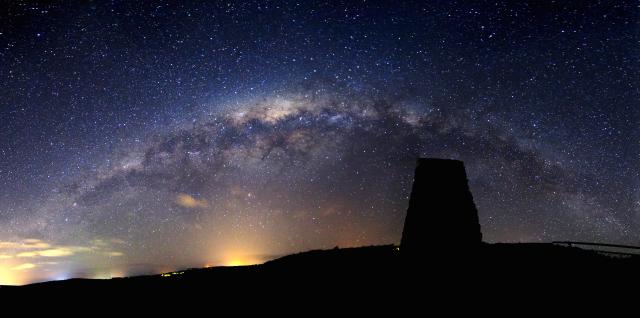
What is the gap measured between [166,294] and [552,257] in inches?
466

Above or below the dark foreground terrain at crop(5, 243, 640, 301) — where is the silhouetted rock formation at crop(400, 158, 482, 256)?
above

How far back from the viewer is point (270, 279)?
926 centimetres

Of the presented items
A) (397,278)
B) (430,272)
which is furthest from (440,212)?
(397,278)

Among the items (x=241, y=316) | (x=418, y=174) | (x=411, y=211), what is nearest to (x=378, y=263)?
(x=411, y=211)

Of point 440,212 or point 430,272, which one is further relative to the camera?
point 440,212

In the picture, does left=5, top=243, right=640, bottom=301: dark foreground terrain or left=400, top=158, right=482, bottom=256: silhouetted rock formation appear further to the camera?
left=400, top=158, right=482, bottom=256: silhouetted rock formation

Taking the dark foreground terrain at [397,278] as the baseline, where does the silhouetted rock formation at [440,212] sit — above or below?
above

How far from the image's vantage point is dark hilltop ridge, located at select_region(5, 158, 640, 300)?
7559 mm

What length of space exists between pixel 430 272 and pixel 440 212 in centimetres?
150

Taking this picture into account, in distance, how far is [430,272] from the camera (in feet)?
24.8

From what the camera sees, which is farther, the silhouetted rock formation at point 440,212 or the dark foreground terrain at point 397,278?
the silhouetted rock formation at point 440,212

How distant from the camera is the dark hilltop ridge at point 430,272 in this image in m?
7.56

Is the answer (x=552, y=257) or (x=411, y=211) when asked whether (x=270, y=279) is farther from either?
(x=552, y=257)

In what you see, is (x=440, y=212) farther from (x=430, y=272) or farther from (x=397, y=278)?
(x=397, y=278)
